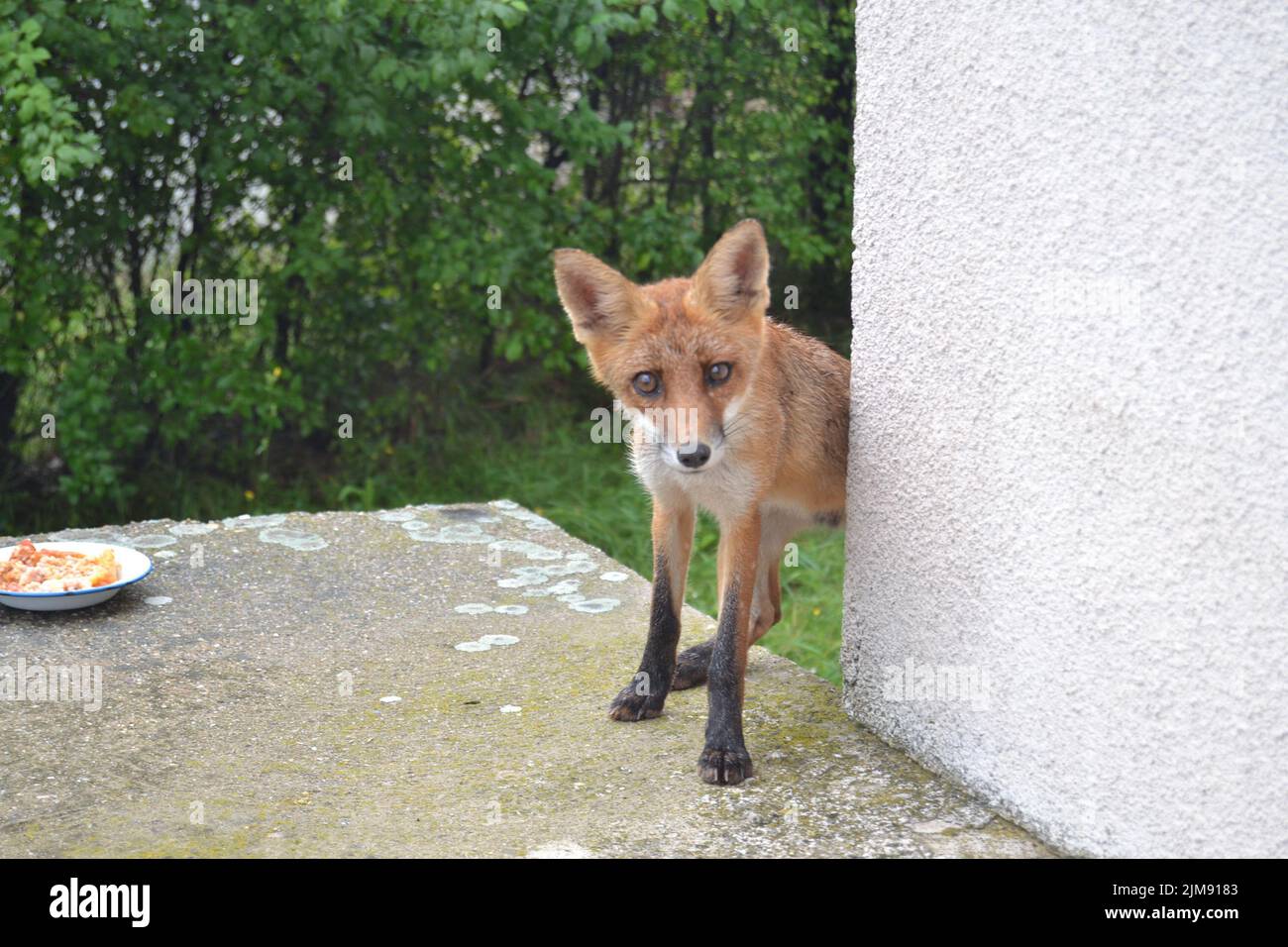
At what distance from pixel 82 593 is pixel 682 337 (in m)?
1.99

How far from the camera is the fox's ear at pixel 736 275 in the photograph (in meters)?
2.54

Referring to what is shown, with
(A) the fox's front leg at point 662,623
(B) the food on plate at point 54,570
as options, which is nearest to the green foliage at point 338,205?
(B) the food on plate at point 54,570

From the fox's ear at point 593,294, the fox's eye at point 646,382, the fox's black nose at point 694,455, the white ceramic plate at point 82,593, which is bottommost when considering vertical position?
the white ceramic plate at point 82,593

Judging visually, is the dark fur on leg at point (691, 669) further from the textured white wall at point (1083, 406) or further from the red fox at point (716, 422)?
the textured white wall at point (1083, 406)

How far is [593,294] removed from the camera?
8.53ft

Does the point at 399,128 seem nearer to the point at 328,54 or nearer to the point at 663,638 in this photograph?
the point at 328,54

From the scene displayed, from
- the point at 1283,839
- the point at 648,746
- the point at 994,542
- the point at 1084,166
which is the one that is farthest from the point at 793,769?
the point at 1084,166

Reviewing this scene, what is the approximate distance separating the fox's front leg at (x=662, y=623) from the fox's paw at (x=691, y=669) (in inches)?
7.1

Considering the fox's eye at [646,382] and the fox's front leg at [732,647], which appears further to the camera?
the fox's front leg at [732,647]

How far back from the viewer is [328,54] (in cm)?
Result: 479

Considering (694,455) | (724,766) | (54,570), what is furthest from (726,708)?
(54,570)

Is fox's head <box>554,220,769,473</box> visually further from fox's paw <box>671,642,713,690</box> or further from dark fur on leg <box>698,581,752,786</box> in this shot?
fox's paw <box>671,642,713,690</box>

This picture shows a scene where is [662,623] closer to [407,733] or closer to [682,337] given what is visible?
[407,733]

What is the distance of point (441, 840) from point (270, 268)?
Result: 13.4ft
